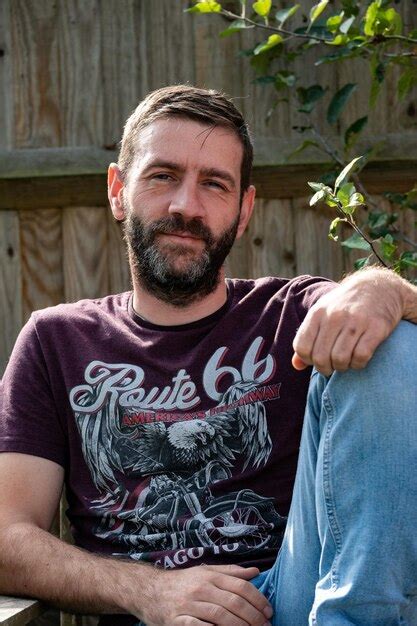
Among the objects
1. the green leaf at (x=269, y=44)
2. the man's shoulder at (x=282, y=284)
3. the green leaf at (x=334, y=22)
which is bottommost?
the man's shoulder at (x=282, y=284)

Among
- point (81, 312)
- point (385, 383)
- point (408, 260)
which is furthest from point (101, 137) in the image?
point (385, 383)

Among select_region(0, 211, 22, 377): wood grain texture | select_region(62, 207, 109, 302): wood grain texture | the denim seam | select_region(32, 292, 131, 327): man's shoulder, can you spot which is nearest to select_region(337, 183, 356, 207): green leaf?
the denim seam

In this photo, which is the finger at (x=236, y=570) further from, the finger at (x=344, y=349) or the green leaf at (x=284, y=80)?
the green leaf at (x=284, y=80)

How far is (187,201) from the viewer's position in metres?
2.46

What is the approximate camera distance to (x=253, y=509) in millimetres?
2256

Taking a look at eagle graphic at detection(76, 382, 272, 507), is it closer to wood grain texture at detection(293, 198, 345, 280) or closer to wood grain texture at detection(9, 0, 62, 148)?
wood grain texture at detection(293, 198, 345, 280)

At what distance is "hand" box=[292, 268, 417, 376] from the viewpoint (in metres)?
1.80

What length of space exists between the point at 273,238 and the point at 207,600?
1614 millimetres

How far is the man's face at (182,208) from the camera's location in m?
2.48

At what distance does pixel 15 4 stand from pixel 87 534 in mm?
1826

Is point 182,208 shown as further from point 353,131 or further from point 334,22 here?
point 353,131

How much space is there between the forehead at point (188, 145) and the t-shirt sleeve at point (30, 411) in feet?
1.73

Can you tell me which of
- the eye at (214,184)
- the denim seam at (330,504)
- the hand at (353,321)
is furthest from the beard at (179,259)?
the denim seam at (330,504)

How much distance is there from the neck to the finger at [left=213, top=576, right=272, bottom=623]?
69cm
